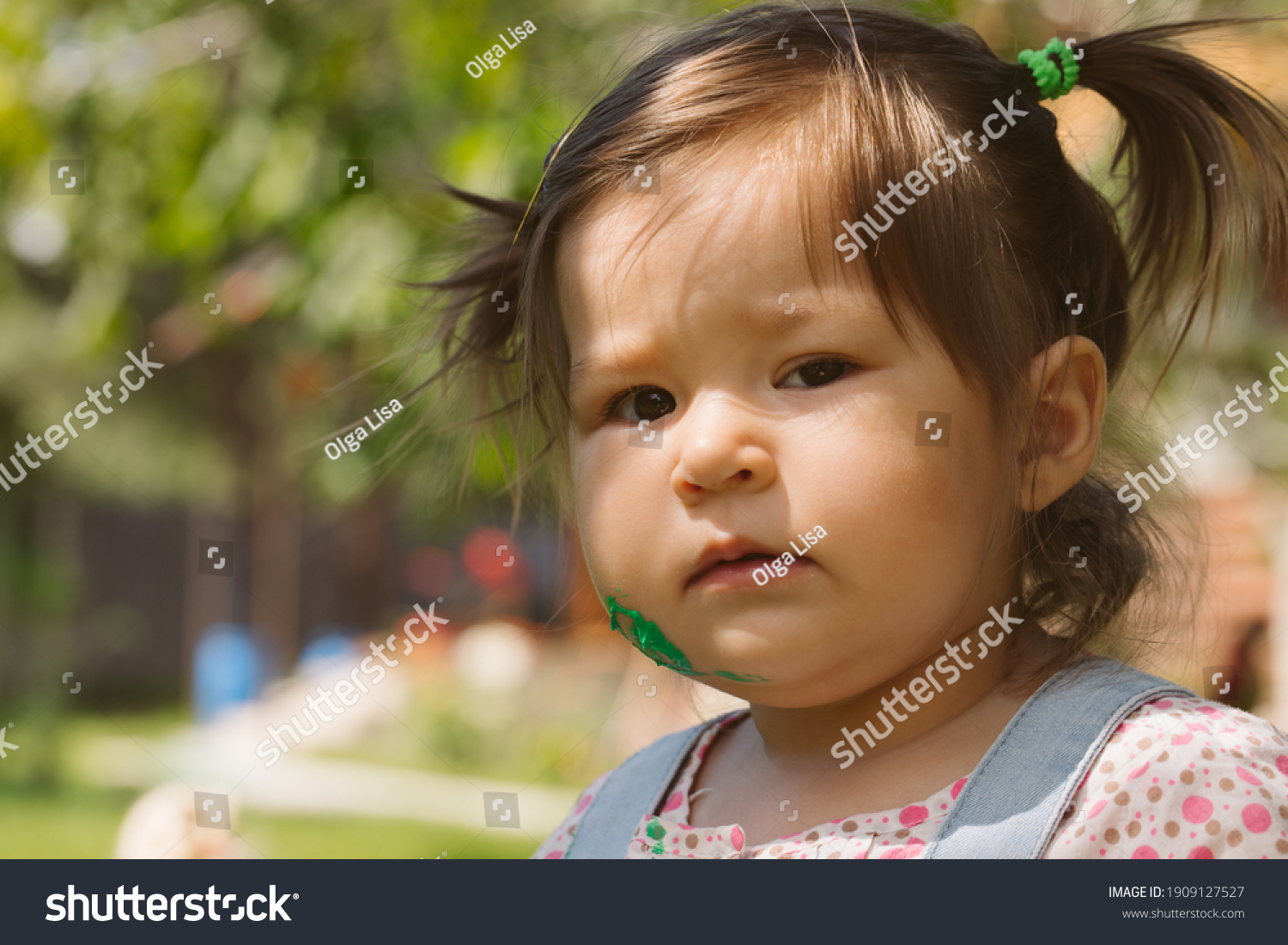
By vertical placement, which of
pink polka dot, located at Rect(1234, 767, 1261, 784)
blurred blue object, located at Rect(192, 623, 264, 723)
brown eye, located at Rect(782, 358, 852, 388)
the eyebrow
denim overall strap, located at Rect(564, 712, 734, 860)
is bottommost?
pink polka dot, located at Rect(1234, 767, 1261, 784)

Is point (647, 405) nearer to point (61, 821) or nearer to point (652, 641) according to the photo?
point (652, 641)

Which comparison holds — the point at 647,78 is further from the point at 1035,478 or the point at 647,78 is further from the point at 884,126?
the point at 1035,478

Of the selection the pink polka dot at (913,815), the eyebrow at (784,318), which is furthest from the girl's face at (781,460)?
the pink polka dot at (913,815)

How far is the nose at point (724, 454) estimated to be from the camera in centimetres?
90

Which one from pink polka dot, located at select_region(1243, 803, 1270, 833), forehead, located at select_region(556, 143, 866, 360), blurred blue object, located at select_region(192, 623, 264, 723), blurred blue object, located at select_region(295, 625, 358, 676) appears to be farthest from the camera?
blurred blue object, located at select_region(295, 625, 358, 676)

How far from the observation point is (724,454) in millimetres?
897

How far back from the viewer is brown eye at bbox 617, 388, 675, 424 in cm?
100

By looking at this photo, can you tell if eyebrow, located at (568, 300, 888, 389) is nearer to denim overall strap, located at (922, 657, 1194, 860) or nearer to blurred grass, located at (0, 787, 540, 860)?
denim overall strap, located at (922, 657, 1194, 860)

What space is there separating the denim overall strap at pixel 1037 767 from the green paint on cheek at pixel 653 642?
8.2 inches

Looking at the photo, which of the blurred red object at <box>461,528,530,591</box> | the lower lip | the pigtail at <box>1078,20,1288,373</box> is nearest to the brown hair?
the pigtail at <box>1078,20,1288,373</box>
